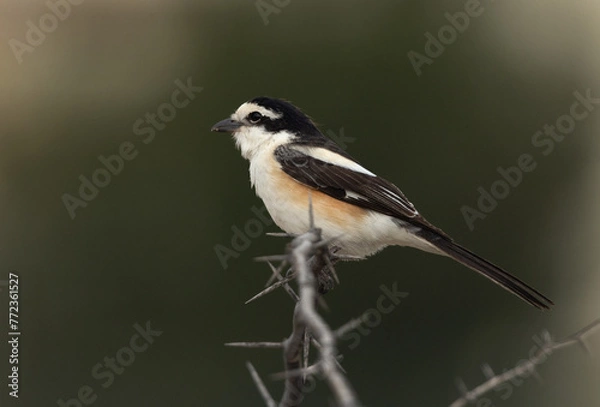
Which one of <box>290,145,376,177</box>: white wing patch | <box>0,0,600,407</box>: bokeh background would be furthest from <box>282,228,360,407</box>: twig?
<box>0,0,600,407</box>: bokeh background

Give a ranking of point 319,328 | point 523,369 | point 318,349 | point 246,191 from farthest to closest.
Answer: point 246,191 < point 318,349 < point 523,369 < point 319,328

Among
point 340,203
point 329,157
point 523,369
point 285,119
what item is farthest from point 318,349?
point 285,119

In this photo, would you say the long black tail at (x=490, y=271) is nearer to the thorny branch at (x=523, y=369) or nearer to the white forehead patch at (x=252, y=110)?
the white forehead patch at (x=252, y=110)

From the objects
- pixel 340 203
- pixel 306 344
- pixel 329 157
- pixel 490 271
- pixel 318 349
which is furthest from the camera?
pixel 329 157

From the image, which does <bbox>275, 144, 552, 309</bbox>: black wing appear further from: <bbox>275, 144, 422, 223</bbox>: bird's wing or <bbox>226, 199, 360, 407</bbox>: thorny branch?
<bbox>226, 199, 360, 407</bbox>: thorny branch

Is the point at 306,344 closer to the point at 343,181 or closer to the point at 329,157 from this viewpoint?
the point at 343,181
